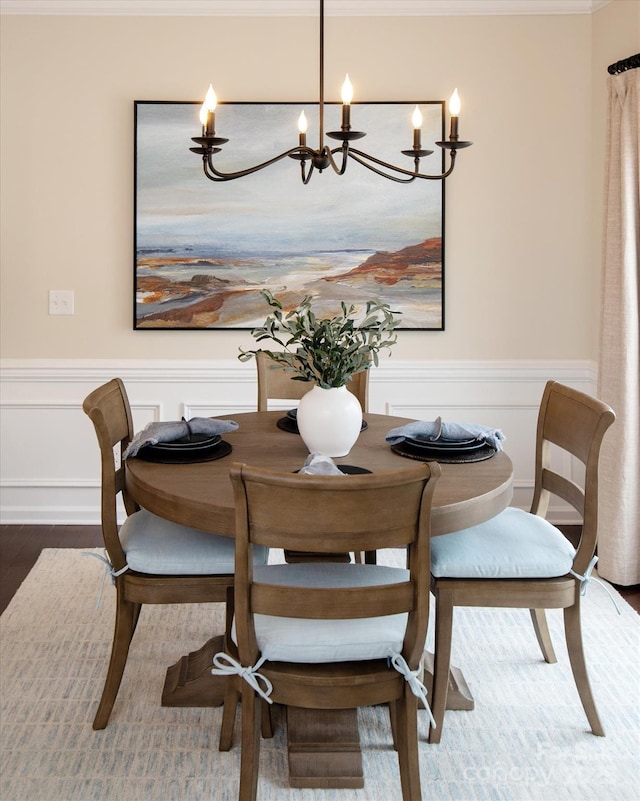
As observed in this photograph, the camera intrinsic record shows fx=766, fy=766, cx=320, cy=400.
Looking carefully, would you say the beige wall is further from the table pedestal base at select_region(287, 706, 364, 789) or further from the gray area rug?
the table pedestal base at select_region(287, 706, 364, 789)

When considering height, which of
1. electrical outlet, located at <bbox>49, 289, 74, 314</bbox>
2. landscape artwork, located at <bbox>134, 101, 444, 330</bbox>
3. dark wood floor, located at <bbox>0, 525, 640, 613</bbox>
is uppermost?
landscape artwork, located at <bbox>134, 101, 444, 330</bbox>

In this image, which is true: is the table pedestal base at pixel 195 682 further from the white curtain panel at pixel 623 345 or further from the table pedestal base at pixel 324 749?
the white curtain panel at pixel 623 345

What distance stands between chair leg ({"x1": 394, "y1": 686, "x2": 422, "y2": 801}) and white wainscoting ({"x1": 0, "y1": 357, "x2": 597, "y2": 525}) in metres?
2.34

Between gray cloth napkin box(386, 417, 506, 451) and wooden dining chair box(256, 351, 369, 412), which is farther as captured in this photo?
wooden dining chair box(256, 351, 369, 412)

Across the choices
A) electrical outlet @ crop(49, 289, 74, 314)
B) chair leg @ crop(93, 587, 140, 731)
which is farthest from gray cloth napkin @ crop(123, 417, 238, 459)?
electrical outlet @ crop(49, 289, 74, 314)

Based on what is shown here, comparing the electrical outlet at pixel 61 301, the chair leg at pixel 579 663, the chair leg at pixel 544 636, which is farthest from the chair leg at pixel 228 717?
the electrical outlet at pixel 61 301

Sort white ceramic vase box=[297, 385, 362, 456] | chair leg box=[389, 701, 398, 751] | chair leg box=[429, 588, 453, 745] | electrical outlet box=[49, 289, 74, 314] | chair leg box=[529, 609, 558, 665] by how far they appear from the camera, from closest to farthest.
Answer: chair leg box=[389, 701, 398, 751], chair leg box=[429, 588, 453, 745], white ceramic vase box=[297, 385, 362, 456], chair leg box=[529, 609, 558, 665], electrical outlet box=[49, 289, 74, 314]

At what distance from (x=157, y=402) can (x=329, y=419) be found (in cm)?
194

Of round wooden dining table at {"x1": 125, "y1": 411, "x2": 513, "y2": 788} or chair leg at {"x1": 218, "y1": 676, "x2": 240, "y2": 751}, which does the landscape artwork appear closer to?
round wooden dining table at {"x1": 125, "y1": 411, "x2": 513, "y2": 788}

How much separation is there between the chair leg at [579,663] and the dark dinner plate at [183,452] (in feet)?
3.66

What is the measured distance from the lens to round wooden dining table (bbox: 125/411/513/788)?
1.90 meters

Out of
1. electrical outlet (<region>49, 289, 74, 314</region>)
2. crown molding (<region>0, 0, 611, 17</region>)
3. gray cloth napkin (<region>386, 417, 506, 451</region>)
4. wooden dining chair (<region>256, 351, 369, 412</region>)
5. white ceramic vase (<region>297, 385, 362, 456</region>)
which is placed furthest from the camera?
electrical outlet (<region>49, 289, 74, 314</region>)

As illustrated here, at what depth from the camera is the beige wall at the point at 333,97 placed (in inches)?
149

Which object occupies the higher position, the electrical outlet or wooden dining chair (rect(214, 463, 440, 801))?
the electrical outlet
